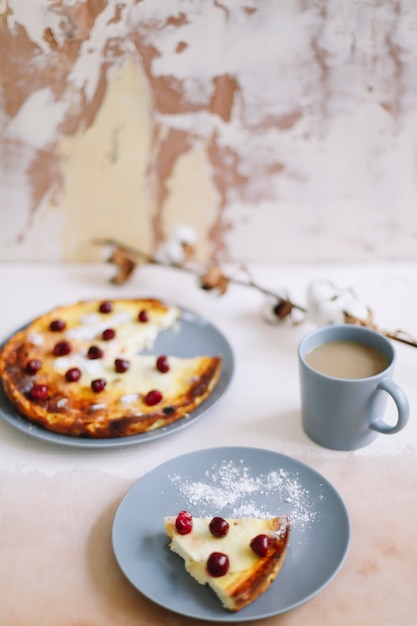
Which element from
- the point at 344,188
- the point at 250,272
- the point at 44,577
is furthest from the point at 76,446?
the point at 344,188

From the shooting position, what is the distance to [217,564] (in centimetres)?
81

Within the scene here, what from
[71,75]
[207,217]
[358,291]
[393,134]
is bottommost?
[358,291]

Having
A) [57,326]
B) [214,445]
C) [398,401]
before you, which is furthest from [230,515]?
[57,326]

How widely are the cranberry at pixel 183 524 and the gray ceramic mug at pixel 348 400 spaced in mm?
260

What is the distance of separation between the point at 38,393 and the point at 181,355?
0.25 meters

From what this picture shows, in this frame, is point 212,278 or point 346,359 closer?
point 346,359

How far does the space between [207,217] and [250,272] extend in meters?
0.14

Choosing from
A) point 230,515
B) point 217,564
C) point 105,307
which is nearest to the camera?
point 217,564

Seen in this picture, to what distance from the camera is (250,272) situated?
4.85 feet

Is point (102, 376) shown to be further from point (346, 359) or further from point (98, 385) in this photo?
point (346, 359)

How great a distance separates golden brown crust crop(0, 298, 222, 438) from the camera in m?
1.05

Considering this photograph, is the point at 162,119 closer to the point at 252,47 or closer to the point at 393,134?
the point at 252,47

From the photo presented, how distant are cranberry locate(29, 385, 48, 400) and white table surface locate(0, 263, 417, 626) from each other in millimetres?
59

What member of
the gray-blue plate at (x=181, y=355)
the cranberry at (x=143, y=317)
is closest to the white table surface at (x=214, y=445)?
the gray-blue plate at (x=181, y=355)
